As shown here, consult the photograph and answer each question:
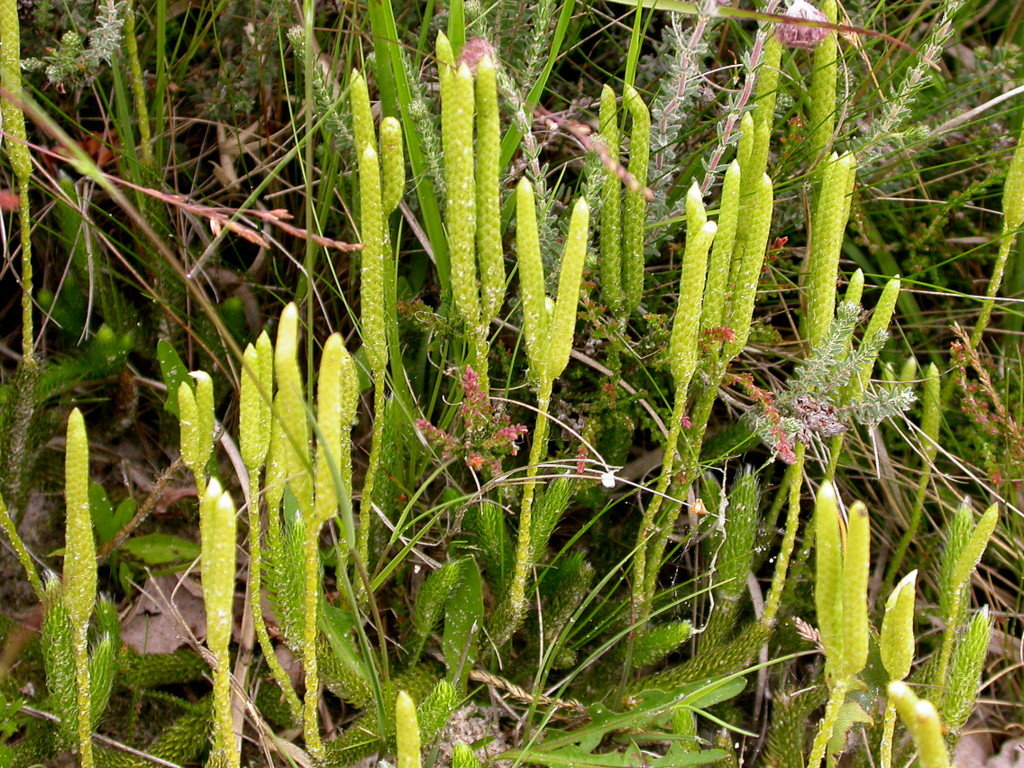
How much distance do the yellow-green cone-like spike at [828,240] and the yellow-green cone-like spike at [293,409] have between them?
2.76 ft

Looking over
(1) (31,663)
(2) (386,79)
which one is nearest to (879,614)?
(2) (386,79)

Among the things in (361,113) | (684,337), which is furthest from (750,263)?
(361,113)

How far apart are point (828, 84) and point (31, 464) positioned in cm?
167

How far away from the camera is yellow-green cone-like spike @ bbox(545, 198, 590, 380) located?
1146 millimetres

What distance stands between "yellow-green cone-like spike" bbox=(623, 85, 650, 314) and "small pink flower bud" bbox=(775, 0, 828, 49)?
258mm

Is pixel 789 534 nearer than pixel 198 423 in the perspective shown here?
No

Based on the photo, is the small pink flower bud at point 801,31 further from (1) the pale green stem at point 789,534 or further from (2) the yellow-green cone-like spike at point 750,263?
(1) the pale green stem at point 789,534

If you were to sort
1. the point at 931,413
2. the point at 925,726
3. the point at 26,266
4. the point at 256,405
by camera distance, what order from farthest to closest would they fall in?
the point at 931,413 < the point at 26,266 < the point at 256,405 < the point at 925,726

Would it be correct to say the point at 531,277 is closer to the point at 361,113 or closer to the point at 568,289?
the point at 568,289

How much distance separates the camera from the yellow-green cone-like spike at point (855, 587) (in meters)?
1.01

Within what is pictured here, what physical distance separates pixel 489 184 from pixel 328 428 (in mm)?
449

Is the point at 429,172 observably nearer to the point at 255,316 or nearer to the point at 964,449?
the point at 255,316

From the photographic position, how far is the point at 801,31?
155 cm

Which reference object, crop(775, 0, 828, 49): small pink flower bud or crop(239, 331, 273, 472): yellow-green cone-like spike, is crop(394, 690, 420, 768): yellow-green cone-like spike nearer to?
crop(239, 331, 273, 472): yellow-green cone-like spike
